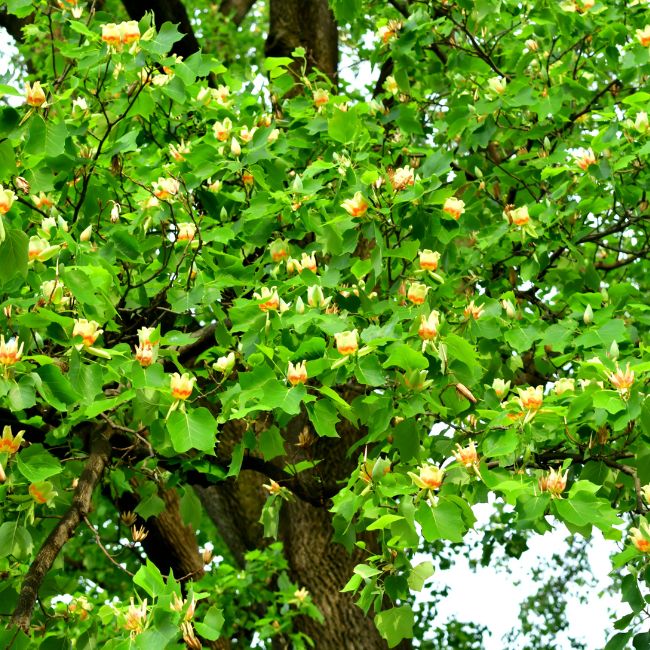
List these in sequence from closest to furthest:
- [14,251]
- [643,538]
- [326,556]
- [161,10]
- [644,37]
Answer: [14,251] → [643,538] → [644,37] → [326,556] → [161,10]

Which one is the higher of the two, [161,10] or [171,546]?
[161,10]

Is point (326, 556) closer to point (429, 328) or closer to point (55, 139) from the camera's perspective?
point (429, 328)

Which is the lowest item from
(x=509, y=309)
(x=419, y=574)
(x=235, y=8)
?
(x=419, y=574)

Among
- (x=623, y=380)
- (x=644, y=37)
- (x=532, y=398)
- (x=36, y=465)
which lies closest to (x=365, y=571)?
(x=532, y=398)

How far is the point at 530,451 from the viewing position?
4410 millimetres

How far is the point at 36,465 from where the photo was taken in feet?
14.1

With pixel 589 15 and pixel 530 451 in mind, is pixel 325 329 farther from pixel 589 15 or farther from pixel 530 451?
pixel 589 15

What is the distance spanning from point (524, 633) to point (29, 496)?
406 inches

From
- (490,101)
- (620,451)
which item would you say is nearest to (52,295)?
(620,451)

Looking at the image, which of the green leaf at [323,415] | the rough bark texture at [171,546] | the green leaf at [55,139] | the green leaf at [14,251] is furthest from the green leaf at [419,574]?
the rough bark texture at [171,546]

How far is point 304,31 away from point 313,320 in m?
5.91

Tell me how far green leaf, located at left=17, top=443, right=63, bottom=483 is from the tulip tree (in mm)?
21

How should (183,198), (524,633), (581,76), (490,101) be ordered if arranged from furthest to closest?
(524,633)
(581,76)
(490,101)
(183,198)

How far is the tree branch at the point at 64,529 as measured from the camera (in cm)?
436
